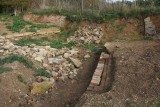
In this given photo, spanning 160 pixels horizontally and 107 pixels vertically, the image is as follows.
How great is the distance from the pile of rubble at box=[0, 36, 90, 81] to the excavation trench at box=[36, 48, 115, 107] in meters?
0.24

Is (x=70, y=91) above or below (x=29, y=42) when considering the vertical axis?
below

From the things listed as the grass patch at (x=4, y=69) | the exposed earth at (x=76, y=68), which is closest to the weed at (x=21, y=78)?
the exposed earth at (x=76, y=68)

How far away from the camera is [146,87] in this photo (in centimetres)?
653

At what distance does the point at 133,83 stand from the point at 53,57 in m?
3.45

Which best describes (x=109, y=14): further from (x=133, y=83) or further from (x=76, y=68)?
(x=133, y=83)

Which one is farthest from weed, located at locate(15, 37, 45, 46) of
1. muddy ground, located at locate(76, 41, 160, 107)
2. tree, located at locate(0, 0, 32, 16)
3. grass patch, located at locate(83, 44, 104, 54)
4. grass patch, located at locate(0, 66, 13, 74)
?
tree, located at locate(0, 0, 32, 16)

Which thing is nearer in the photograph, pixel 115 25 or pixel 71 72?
pixel 71 72

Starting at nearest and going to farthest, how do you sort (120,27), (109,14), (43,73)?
(43,73)
(120,27)
(109,14)

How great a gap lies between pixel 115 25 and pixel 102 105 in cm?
614

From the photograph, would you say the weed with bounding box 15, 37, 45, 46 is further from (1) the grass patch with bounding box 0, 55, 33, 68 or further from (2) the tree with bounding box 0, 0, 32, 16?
(2) the tree with bounding box 0, 0, 32, 16

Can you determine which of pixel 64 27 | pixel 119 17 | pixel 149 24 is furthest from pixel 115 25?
pixel 64 27

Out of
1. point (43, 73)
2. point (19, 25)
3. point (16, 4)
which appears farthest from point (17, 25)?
point (43, 73)

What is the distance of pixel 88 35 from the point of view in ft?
38.2

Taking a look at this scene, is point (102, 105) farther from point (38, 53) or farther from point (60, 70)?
point (38, 53)
